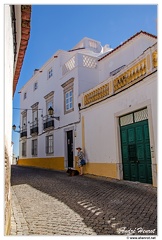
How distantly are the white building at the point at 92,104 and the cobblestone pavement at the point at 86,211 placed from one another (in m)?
1.56

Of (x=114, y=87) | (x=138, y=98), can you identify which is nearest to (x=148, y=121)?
(x=138, y=98)

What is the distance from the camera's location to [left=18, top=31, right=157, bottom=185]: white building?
7.00 m

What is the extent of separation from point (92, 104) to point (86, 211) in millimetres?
5948

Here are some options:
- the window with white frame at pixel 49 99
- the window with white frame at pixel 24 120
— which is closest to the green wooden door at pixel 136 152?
the window with white frame at pixel 49 99

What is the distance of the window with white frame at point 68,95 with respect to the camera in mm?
11756

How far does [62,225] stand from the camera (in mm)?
3445

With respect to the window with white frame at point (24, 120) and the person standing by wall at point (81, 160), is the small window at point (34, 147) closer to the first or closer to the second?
the window with white frame at point (24, 120)

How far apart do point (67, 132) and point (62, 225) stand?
8795mm

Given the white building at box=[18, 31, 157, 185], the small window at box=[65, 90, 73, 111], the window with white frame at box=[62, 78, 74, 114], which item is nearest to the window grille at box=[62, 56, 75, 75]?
the white building at box=[18, 31, 157, 185]

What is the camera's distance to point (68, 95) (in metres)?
12.2

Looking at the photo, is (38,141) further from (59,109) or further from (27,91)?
(27,91)

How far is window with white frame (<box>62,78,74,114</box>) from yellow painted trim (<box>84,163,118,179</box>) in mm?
3423

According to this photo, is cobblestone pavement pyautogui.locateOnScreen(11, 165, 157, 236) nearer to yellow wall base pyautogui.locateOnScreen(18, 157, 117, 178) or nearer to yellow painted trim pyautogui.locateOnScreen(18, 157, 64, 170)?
yellow wall base pyautogui.locateOnScreen(18, 157, 117, 178)

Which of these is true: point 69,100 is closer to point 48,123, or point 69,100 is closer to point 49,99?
point 48,123
